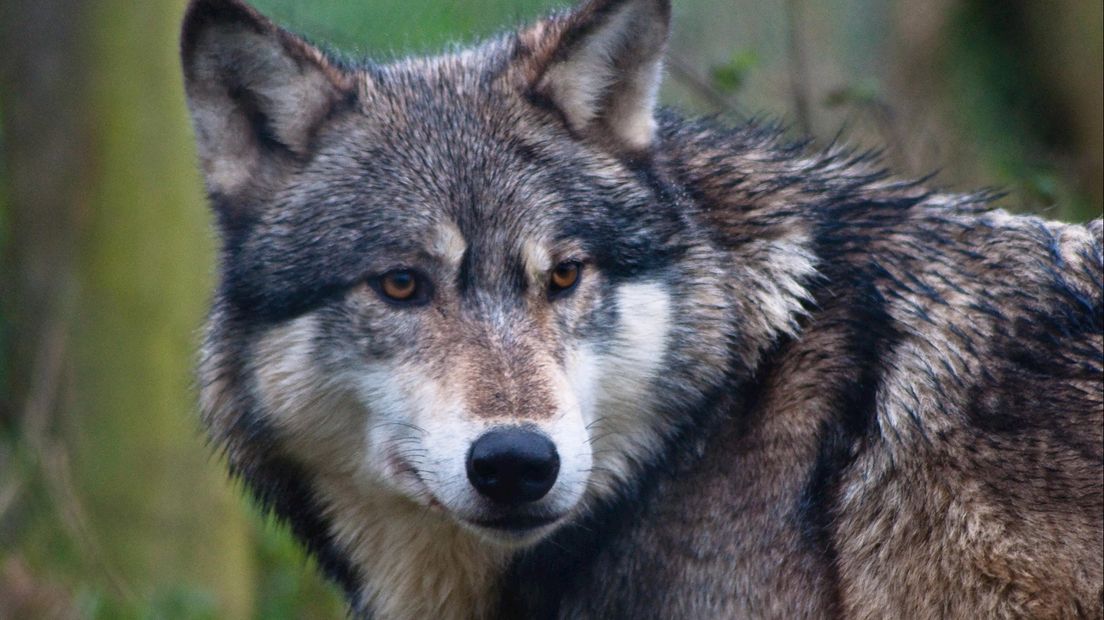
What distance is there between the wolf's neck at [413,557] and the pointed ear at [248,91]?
1.16 m

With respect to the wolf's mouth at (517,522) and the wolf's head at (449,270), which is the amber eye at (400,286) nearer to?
the wolf's head at (449,270)

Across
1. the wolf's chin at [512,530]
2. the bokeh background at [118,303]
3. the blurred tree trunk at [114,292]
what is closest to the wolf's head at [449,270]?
the wolf's chin at [512,530]

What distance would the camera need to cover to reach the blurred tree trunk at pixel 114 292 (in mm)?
7121

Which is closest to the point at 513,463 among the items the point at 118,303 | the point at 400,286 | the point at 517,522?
the point at 517,522

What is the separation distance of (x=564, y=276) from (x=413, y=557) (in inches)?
43.9

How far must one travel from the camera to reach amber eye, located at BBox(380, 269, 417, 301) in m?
3.82

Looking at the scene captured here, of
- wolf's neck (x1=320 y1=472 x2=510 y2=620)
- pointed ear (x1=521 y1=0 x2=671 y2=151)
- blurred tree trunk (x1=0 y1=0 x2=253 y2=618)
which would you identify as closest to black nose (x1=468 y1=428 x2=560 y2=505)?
wolf's neck (x1=320 y1=472 x2=510 y2=620)

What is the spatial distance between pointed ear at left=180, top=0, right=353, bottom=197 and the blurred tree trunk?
10.3ft

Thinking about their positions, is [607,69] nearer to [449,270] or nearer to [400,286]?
[449,270]

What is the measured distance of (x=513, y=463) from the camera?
3.43 m

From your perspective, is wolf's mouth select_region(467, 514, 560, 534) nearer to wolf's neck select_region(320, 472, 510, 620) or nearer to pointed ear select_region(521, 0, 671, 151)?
wolf's neck select_region(320, 472, 510, 620)

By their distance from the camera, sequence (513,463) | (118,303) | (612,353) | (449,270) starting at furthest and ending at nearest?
(118,303) → (612,353) → (449,270) → (513,463)

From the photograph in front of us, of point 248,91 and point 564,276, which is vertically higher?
point 248,91

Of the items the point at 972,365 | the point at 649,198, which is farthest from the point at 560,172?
the point at 972,365
